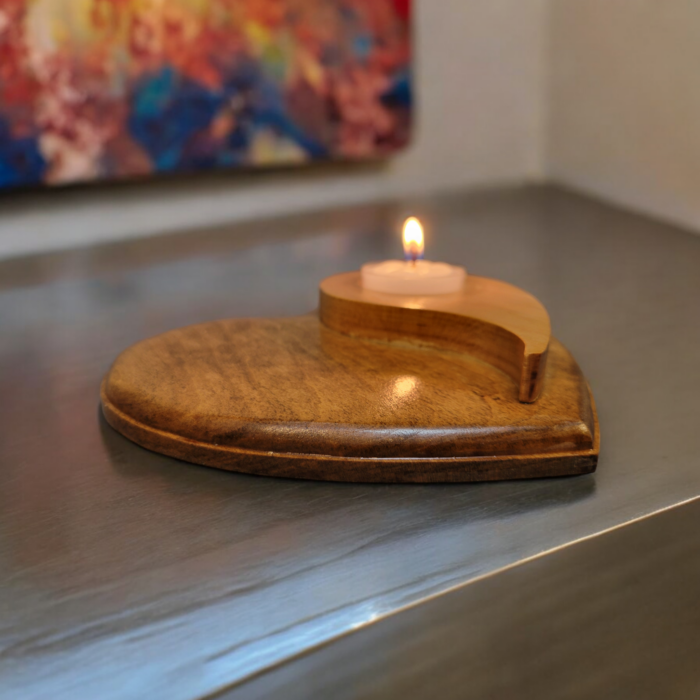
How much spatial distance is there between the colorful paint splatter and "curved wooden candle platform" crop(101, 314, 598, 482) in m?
0.55

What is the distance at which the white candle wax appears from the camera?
22.4 inches

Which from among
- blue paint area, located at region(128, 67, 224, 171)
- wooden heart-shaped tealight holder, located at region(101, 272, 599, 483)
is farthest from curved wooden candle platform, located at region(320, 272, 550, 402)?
blue paint area, located at region(128, 67, 224, 171)

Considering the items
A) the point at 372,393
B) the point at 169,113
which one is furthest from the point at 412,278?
the point at 169,113

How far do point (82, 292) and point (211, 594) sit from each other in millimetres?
588

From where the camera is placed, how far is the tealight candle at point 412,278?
1.87ft

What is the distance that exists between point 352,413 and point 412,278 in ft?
0.46

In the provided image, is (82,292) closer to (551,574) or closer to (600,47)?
(551,574)

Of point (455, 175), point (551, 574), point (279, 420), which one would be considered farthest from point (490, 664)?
point (455, 175)

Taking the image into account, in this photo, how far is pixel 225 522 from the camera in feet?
1.39

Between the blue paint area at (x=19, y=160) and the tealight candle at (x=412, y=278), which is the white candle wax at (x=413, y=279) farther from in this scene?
the blue paint area at (x=19, y=160)

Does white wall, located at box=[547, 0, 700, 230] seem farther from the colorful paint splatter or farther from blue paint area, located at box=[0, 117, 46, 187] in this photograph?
blue paint area, located at box=[0, 117, 46, 187]

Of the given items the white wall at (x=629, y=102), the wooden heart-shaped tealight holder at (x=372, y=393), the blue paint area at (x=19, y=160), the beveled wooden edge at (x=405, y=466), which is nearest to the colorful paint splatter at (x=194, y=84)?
the blue paint area at (x=19, y=160)

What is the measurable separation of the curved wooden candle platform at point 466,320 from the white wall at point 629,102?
0.63 m

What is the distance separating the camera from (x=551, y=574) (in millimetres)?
398
